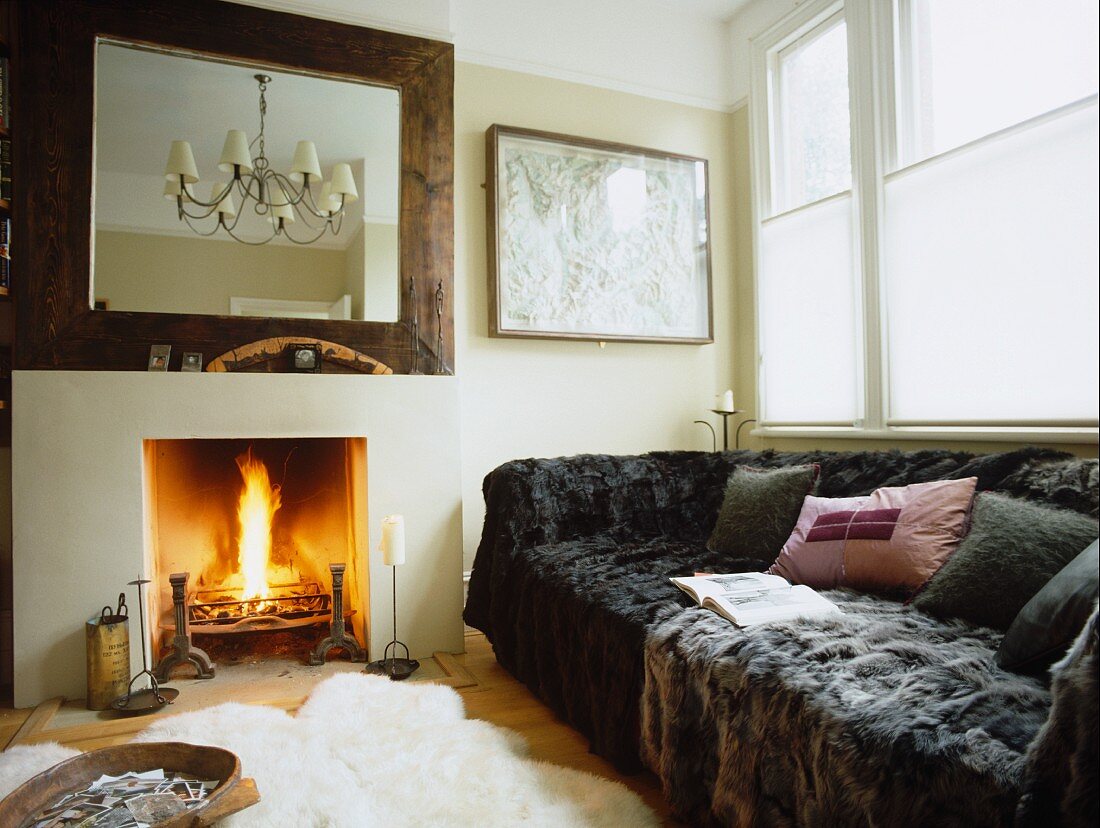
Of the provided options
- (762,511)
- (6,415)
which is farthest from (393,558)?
(6,415)

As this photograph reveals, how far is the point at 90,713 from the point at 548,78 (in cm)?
318

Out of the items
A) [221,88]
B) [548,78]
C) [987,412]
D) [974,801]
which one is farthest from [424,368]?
[974,801]

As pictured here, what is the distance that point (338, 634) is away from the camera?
2.81 metres

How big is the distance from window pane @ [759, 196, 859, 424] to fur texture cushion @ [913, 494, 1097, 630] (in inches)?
52.0

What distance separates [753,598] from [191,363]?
2129 mm

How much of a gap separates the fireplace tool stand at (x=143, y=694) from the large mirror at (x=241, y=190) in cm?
108

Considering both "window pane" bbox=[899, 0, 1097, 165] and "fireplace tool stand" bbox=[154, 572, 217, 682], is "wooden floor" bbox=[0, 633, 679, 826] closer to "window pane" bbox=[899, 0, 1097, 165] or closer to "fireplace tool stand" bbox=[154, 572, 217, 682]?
"fireplace tool stand" bbox=[154, 572, 217, 682]

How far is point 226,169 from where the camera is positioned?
9.10ft

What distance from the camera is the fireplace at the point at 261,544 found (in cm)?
286

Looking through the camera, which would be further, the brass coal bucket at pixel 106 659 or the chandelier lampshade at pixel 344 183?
the chandelier lampshade at pixel 344 183

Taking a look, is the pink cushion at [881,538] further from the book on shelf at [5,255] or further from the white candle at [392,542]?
the book on shelf at [5,255]

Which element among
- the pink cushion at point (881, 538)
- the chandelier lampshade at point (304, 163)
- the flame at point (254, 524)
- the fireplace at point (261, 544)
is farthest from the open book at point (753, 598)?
the chandelier lampshade at point (304, 163)

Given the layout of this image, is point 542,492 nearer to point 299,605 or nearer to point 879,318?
point 299,605

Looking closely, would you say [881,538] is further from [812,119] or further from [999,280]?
[812,119]
